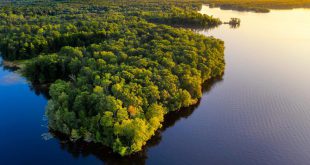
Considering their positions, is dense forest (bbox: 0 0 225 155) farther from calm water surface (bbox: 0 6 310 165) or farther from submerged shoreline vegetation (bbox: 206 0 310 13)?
submerged shoreline vegetation (bbox: 206 0 310 13)

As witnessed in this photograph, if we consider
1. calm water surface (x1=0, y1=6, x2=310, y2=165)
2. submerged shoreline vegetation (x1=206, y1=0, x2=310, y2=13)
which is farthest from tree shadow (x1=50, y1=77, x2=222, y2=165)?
submerged shoreline vegetation (x1=206, y1=0, x2=310, y2=13)

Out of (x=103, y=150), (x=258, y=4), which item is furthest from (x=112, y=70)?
(x=258, y=4)

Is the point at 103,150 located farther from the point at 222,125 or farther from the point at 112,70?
the point at 222,125

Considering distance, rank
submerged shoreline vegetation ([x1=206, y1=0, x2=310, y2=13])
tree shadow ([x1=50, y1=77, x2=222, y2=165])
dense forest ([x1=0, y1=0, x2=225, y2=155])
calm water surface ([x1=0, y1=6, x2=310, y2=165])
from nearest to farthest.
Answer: tree shadow ([x1=50, y1=77, x2=222, y2=165]) < calm water surface ([x1=0, y1=6, x2=310, y2=165]) < dense forest ([x1=0, y1=0, x2=225, y2=155]) < submerged shoreline vegetation ([x1=206, y1=0, x2=310, y2=13])

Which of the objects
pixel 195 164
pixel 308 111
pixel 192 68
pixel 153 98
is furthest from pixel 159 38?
pixel 195 164

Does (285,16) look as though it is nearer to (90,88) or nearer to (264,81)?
(264,81)

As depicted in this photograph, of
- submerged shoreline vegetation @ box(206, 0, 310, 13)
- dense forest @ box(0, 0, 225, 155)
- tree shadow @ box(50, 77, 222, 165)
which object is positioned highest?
submerged shoreline vegetation @ box(206, 0, 310, 13)
